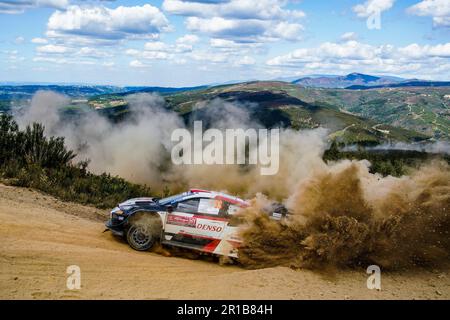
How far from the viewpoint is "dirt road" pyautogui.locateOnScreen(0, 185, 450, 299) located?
22.7 ft

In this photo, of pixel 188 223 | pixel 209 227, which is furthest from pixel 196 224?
pixel 209 227

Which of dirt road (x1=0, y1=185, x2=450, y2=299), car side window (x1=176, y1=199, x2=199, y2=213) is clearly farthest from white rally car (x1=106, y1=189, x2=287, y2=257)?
dirt road (x1=0, y1=185, x2=450, y2=299)

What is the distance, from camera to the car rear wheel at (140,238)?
9.89 meters

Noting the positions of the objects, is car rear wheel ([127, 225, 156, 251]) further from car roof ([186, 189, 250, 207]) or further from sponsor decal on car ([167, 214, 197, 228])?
car roof ([186, 189, 250, 207])

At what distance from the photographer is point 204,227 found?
384 inches

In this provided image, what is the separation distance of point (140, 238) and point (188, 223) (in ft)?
4.01

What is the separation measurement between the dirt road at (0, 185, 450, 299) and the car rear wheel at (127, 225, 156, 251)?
0.61 ft

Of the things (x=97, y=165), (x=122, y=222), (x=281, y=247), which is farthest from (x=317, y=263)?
(x=97, y=165)

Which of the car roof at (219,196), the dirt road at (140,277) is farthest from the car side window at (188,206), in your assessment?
the dirt road at (140,277)

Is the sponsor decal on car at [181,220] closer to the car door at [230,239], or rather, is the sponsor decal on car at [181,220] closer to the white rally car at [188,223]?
the white rally car at [188,223]

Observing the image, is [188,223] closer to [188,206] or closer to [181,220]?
[181,220]

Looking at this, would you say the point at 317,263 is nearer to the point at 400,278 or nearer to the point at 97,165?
the point at 400,278
